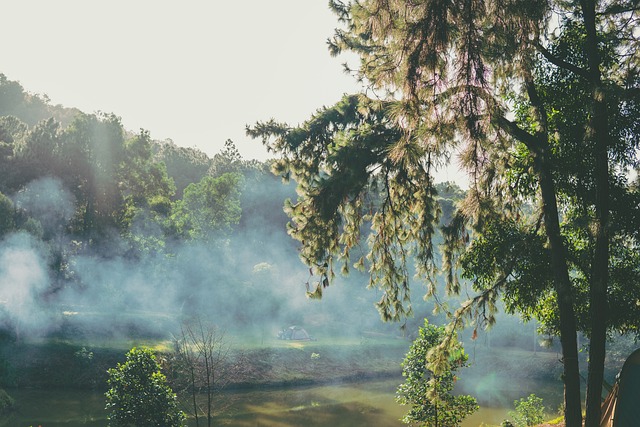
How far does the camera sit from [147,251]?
102 ft

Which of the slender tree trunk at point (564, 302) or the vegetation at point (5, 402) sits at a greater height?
the slender tree trunk at point (564, 302)

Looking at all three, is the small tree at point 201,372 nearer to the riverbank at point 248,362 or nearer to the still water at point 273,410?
the riverbank at point 248,362

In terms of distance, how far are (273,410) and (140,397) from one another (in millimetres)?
11039

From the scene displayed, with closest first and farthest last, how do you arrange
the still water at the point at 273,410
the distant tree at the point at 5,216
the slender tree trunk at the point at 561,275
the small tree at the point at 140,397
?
1. the slender tree trunk at the point at 561,275
2. the small tree at the point at 140,397
3. the still water at the point at 273,410
4. the distant tree at the point at 5,216

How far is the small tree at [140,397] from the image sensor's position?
10.8m

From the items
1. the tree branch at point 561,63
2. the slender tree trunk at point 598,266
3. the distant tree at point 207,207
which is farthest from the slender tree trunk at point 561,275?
the distant tree at point 207,207

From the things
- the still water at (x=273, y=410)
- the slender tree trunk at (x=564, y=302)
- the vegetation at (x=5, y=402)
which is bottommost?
the still water at (x=273, y=410)

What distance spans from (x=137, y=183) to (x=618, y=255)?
28.5 m

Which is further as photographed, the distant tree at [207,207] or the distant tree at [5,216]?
the distant tree at [207,207]

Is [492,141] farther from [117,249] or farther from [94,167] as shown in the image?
[117,249]

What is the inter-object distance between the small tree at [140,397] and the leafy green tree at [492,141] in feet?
17.2

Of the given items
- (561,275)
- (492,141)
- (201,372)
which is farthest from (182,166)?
(561,275)

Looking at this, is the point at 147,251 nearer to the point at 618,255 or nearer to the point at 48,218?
the point at 48,218

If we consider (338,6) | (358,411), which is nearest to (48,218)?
(358,411)
